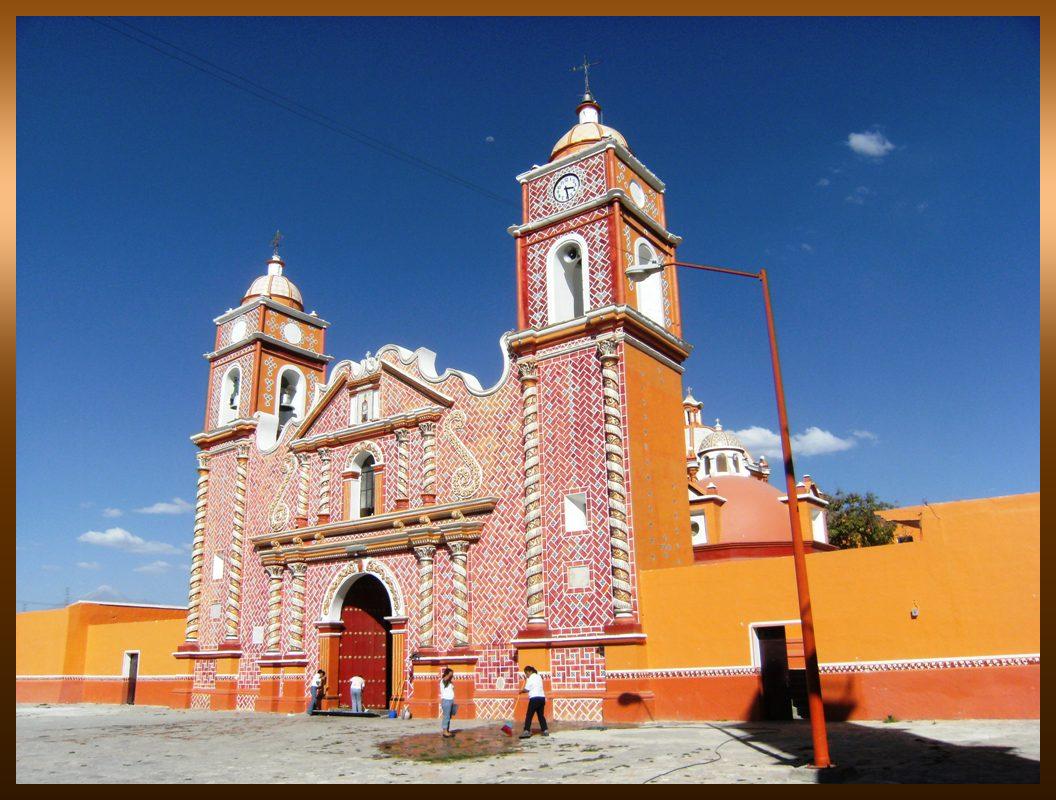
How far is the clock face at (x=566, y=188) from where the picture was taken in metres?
16.8

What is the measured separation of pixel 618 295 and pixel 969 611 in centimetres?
757

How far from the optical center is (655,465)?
15188mm

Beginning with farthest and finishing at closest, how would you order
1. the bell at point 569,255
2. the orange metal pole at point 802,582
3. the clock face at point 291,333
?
the clock face at point 291,333
the bell at point 569,255
the orange metal pole at point 802,582

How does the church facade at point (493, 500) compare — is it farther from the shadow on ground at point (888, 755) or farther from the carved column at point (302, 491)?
the shadow on ground at point (888, 755)

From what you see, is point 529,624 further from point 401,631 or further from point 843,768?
point 843,768

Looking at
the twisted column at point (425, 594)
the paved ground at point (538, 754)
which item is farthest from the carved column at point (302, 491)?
the paved ground at point (538, 754)

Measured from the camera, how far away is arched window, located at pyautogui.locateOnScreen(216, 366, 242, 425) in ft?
74.8

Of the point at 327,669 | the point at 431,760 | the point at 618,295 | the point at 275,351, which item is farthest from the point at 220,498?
the point at 431,760

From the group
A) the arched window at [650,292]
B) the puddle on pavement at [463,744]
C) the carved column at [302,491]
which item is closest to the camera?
the puddle on pavement at [463,744]

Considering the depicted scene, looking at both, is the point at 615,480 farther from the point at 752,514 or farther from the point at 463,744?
the point at 752,514

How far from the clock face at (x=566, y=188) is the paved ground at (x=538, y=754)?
9.79 metres

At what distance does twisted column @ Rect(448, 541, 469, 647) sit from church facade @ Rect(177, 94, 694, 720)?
0.04m

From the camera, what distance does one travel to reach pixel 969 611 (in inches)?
418

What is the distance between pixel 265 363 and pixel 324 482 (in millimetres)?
4633
